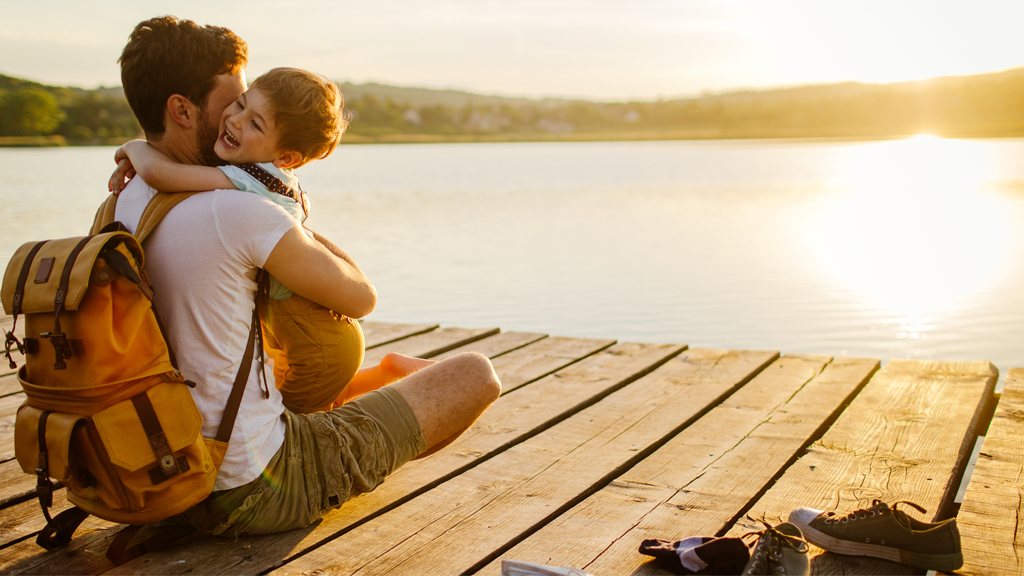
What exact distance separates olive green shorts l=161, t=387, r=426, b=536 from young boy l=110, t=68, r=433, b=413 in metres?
0.15

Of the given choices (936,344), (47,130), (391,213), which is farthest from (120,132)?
(936,344)

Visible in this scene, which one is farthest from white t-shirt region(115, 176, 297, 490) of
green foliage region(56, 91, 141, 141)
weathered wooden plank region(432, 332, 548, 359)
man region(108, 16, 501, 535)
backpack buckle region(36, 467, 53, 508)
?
green foliage region(56, 91, 141, 141)

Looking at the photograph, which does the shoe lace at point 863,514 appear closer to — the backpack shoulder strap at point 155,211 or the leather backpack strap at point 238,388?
the leather backpack strap at point 238,388

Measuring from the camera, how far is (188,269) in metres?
1.87

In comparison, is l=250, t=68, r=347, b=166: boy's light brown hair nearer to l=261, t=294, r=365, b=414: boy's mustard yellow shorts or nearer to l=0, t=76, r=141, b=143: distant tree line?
l=261, t=294, r=365, b=414: boy's mustard yellow shorts

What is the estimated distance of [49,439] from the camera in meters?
1.78

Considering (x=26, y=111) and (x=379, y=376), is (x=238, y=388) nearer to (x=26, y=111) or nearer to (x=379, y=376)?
(x=379, y=376)

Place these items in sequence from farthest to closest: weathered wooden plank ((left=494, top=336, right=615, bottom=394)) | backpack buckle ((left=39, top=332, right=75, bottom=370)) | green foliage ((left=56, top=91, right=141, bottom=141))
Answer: green foliage ((left=56, top=91, right=141, bottom=141)) → weathered wooden plank ((left=494, top=336, right=615, bottom=394)) → backpack buckle ((left=39, top=332, right=75, bottom=370))

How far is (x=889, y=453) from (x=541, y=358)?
6.04ft

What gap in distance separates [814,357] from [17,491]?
345 cm

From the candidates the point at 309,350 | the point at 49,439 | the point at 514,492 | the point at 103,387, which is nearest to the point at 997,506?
the point at 514,492

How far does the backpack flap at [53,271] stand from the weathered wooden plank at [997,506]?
2085mm

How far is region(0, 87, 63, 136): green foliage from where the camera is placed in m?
9.05

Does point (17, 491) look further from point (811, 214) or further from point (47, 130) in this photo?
point (811, 214)
